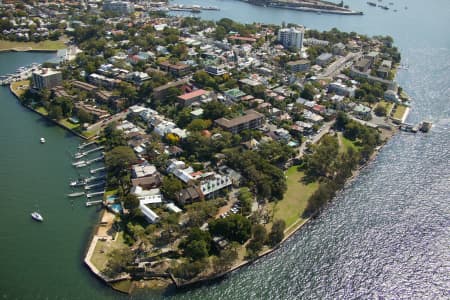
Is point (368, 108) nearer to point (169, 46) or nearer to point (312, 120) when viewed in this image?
point (312, 120)

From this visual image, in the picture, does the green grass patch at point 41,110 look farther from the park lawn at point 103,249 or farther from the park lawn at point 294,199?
the park lawn at point 294,199

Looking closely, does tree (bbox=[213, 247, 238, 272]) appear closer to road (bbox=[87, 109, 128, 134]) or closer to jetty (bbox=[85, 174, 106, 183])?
jetty (bbox=[85, 174, 106, 183])

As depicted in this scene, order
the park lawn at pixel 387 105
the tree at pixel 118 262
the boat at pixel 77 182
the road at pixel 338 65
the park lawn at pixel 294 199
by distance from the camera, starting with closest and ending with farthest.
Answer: the tree at pixel 118 262
the park lawn at pixel 294 199
the boat at pixel 77 182
the park lawn at pixel 387 105
the road at pixel 338 65

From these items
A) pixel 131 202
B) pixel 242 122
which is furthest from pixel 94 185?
pixel 242 122

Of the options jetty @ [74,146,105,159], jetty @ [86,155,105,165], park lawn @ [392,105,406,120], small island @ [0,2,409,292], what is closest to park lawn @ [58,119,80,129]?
small island @ [0,2,409,292]

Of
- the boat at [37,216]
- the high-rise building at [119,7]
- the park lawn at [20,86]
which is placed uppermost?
the high-rise building at [119,7]

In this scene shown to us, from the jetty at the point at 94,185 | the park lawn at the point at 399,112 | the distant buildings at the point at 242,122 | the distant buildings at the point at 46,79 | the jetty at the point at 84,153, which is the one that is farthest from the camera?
the distant buildings at the point at 46,79

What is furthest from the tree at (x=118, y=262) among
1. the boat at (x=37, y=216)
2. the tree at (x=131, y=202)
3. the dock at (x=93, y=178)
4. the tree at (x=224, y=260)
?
the dock at (x=93, y=178)
